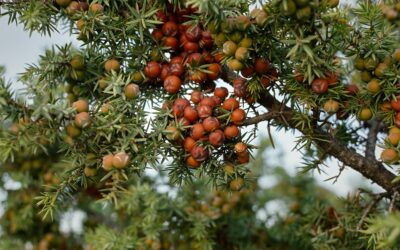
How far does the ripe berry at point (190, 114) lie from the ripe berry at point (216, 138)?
4 centimetres

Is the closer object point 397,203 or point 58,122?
point 58,122

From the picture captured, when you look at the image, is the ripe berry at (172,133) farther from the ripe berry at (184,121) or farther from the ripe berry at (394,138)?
the ripe berry at (394,138)

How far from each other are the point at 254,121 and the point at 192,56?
146 mm

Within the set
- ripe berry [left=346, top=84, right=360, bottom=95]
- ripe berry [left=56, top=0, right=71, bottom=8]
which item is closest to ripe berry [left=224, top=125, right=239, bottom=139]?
ripe berry [left=346, top=84, right=360, bottom=95]

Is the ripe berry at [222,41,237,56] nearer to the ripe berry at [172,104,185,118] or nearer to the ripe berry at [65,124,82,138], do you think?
the ripe berry at [172,104,185,118]

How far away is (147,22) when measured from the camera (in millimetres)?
859

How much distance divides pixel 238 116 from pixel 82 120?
24 cm

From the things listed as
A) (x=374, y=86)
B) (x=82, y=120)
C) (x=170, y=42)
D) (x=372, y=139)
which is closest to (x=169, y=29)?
(x=170, y=42)

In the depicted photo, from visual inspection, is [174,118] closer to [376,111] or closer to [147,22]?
[147,22]

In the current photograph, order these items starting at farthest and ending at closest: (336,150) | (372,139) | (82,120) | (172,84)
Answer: (372,139)
(336,150)
(172,84)
(82,120)

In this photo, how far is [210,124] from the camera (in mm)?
816

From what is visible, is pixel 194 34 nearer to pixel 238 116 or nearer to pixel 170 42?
pixel 170 42

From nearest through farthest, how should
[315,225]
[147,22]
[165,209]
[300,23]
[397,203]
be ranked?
[300,23] < [147,22] < [397,203] < [315,225] < [165,209]

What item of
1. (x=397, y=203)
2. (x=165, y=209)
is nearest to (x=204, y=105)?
(x=397, y=203)
